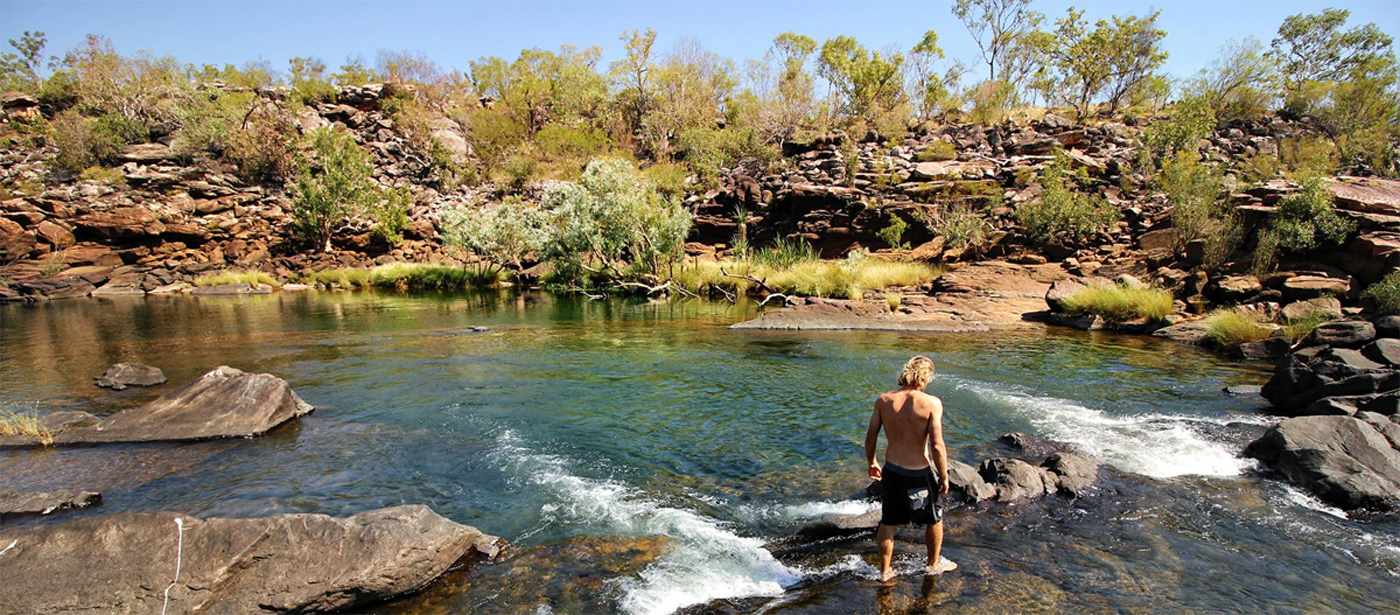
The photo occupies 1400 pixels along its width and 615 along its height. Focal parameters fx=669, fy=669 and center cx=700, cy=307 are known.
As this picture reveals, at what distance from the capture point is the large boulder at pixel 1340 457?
289 inches

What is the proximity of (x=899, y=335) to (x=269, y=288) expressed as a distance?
3740 cm

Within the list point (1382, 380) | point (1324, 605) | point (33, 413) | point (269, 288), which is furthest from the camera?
point (269, 288)

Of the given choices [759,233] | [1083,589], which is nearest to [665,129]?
[759,233]

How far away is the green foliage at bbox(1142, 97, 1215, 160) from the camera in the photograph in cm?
3425

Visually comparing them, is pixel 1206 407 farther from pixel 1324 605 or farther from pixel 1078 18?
pixel 1078 18

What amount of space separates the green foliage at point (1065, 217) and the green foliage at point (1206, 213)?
266 centimetres

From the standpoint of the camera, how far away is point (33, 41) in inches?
2446

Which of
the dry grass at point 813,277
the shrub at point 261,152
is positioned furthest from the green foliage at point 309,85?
the dry grass at point 813,277

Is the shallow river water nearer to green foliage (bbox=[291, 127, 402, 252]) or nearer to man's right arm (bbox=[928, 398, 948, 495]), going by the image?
man's right arm (bbox=[928, 398, 948, 495])

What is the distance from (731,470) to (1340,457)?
7224 mm

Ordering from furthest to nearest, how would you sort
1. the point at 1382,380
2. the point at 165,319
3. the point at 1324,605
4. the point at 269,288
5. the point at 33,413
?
the point at 269,288 < the point at 165,319 < the point at 33,413 < the point at 1382,380 < the point at 1324,605

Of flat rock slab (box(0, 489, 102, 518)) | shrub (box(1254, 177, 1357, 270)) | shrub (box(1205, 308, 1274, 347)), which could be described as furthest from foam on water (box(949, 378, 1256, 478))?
flat rock slab (box(0, 489, 102, 518))

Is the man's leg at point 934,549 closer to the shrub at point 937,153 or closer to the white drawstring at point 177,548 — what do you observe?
the white drawstring at point 177,548

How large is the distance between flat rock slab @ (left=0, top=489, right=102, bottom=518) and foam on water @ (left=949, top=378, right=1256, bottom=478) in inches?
496
